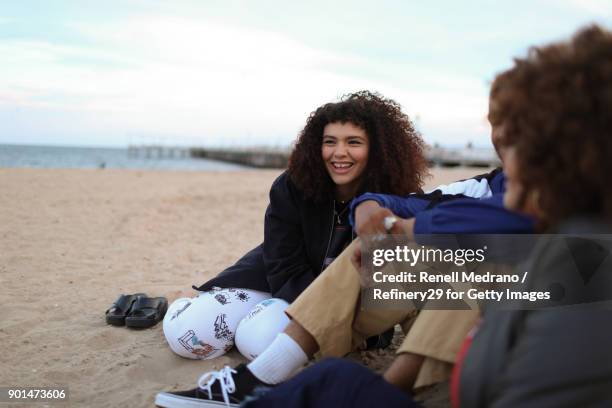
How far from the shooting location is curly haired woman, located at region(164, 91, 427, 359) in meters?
3.09

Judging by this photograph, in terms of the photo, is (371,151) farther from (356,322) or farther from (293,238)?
(356,322)

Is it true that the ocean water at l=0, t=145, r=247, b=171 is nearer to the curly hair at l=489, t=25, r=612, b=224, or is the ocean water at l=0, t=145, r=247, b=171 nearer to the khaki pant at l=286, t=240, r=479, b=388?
the khaki pant at l=286, t=240, r=479, b=388

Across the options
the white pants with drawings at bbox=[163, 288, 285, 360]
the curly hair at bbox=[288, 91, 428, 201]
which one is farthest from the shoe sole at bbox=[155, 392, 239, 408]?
the curly hair at bbox=[288, 91, 428, 201]

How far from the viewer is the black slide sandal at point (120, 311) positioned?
148 inches

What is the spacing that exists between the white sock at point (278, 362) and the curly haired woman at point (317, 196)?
2.25 feet

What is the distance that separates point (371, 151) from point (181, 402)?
165 cm

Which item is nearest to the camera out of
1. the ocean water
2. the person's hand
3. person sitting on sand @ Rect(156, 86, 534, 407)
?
person sitting on sand @ Rect(156, 86, 534, 407)

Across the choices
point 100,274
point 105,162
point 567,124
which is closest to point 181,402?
point 567,124

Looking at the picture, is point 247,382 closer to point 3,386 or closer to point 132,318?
point 3,386

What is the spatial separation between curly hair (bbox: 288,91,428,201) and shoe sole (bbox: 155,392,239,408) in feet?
4.19

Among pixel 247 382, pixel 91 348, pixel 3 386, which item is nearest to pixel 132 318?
pixel 91 348

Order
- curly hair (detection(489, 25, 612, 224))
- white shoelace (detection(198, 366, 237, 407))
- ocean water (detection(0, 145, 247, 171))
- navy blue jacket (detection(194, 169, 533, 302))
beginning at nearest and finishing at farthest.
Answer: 1. curly hair (detection(489, 25, 612, 224))
2. white shoelace (detection(198, 366, 237, 407))
3. navy blue jacket (detection(194, 169, 533, 302))
4. ocean water (detection(0, 145, 247, 171))

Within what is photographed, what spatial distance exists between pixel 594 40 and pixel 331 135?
1811mm

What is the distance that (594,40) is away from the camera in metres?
1.39
